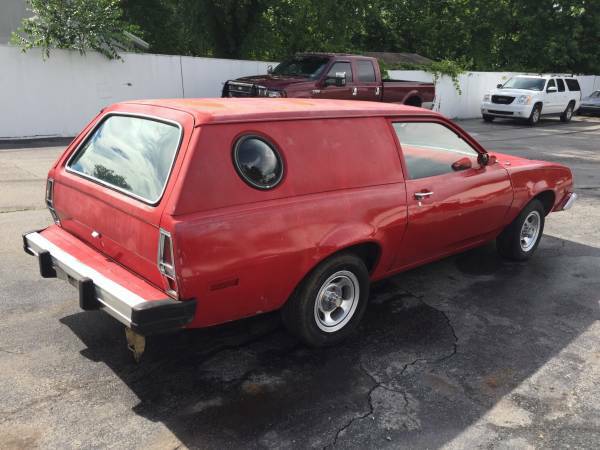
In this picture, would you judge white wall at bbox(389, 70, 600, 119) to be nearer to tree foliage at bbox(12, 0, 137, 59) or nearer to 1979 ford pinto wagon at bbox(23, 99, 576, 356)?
tree foliage at bbox(12, 0, 137, 59)

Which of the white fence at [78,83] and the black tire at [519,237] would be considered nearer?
the black tire at [519,237]

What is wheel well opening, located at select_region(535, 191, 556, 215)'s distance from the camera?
17.9ft

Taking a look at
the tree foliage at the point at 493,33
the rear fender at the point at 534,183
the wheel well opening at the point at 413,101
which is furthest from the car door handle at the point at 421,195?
the tree foliage at the point at 493,33

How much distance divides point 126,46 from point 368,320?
1237 cm

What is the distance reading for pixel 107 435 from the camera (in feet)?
9.05

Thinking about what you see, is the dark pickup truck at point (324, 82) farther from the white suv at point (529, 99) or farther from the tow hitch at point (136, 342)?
the tow hitch at point (136, 342)

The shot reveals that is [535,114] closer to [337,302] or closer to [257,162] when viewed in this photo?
[337,302]

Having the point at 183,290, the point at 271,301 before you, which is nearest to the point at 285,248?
the point at 271,301

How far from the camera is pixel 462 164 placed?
4.42 metres

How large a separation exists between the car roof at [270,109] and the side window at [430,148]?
0.15 m

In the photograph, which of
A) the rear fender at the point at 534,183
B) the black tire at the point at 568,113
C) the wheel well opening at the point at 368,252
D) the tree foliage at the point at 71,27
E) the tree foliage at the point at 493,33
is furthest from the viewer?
the tree foliage at the point at 493,33

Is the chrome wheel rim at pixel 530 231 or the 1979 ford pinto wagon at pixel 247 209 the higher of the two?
the 1979 ford pinto wagon at pixel 247 209

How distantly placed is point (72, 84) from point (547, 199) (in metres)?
11.7

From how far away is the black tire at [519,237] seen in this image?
525cm
